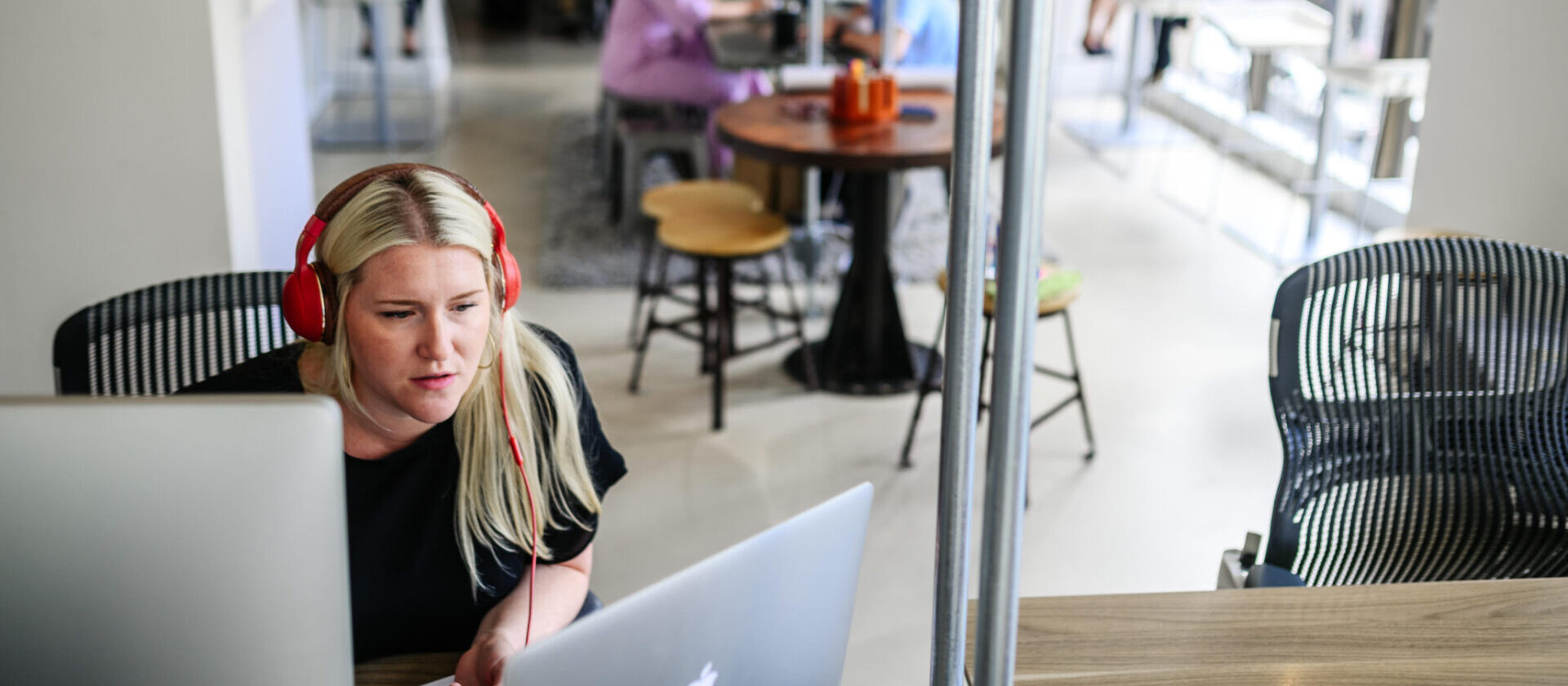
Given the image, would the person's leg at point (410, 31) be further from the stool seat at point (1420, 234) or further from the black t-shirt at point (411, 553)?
the black t-shirt at point (411, 553)

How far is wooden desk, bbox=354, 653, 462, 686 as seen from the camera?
1401 millimetres

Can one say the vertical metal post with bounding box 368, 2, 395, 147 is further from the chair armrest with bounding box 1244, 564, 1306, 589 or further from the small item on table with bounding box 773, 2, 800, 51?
the chair armrest with bounding box 1244, 564, 1306, 589

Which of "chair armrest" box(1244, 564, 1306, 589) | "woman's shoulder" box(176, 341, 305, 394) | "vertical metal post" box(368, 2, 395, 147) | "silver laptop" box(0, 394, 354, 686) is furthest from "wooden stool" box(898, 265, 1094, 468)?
"vertical metal post" box(368, 2, 395, 147)

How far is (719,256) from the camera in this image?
3617mm

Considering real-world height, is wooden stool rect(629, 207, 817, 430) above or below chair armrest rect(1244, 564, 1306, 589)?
below

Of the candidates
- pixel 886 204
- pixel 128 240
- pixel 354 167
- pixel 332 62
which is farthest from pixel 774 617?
pixel 332 62

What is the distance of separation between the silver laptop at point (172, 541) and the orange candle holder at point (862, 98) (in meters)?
3.00

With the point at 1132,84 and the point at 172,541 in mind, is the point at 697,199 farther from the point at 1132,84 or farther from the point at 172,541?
the point at 1132,84

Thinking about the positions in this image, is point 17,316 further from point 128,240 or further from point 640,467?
point 640,467

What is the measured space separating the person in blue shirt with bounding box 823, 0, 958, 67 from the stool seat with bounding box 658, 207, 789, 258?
104cm

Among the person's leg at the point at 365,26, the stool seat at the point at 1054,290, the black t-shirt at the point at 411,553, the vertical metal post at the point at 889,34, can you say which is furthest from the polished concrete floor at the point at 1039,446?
the person's leg at the point at 365,26

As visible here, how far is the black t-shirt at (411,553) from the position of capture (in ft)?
4.87

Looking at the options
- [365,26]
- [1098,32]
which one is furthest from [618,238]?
[1098,32]

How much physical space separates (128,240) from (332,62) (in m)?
5.08
